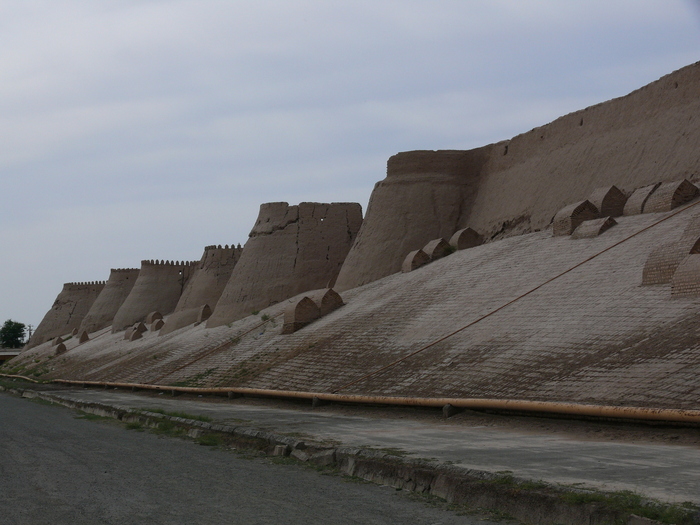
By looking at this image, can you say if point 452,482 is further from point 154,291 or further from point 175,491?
point 154,291

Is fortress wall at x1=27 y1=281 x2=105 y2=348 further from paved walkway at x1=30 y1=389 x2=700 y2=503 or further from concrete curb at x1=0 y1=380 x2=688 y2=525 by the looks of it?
concrete curb at x1=0 y1=380 x2=688 y2=525

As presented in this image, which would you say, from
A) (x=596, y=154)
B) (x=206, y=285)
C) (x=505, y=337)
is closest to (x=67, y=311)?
(x=206, y=285)

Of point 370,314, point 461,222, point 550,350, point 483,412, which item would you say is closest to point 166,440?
point 483,412

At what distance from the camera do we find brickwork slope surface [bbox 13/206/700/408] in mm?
9375

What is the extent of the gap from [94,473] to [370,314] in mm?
11574

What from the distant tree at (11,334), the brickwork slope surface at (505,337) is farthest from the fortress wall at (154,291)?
the distant tree at (11,334)

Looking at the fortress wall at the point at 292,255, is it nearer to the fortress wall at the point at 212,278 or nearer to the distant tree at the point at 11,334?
the fortress wall at the point at 212,278

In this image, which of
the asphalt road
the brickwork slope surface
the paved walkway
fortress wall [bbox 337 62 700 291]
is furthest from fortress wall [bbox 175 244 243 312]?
the asphalt road

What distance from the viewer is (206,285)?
33000mm

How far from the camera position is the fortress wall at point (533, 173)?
53.7ft

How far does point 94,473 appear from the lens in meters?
6.78

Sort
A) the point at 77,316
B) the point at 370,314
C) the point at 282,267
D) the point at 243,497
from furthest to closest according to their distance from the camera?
the point at 77,316 → the point at 282,267 → the point at 370,314 → the point at 243,497

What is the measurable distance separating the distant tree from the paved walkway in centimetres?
7886

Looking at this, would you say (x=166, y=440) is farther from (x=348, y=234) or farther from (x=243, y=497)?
(x=348, y=234)
